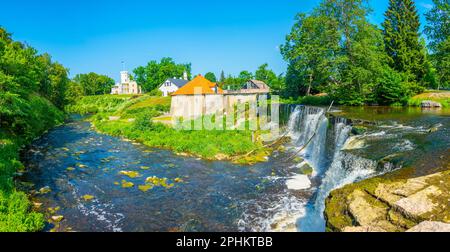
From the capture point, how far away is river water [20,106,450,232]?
11.8 m

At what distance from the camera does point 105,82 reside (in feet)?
424

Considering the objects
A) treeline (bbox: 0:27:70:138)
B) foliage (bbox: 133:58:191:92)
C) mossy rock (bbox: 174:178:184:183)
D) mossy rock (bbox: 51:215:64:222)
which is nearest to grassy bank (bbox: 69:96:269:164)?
mossy rock (bbox: 174:178:184:183)

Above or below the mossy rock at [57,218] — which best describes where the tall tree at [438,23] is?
above

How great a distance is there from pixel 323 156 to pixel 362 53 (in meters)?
15.9

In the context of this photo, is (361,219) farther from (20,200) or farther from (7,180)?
(7,180)

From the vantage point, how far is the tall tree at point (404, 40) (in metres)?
37.8

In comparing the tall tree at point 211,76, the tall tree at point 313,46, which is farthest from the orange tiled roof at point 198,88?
the tall tree at point 211,76

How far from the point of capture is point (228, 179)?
1736 centimetres

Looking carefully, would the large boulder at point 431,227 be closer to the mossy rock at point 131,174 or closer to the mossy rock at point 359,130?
the mossy rock at point 359,130

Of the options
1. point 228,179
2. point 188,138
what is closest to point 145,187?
point 228,179

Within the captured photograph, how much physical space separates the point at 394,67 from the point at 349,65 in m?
Answer: 11.6

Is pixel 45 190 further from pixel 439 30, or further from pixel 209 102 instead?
pixel 439 30

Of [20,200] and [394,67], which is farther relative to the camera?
[394,67]
